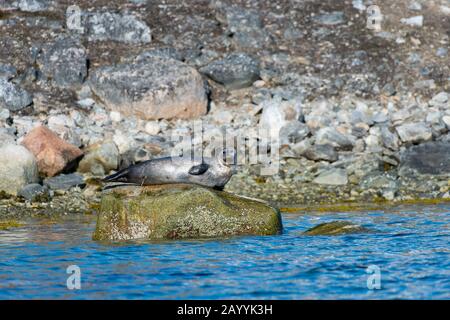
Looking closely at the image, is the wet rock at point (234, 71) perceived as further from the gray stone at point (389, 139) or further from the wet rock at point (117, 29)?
the gray stone at point (389, 139)

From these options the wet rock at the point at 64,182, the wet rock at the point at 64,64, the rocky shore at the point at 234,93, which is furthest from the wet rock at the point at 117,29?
the wet rock at the point at 64,182

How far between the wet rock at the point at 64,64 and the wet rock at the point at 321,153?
786 centimetres

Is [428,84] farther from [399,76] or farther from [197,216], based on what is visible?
[197,216]

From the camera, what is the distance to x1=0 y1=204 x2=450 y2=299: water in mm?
11023

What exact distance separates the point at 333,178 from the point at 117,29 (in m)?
10.6

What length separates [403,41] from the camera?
29.3m

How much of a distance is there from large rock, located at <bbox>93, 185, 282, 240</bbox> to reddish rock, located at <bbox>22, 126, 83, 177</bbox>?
6649 millimetres

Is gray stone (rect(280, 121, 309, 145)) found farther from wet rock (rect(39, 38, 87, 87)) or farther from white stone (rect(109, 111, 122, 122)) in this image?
wet rock (rect(39, 38, 87, 87))

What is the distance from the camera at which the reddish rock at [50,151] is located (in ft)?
68.9

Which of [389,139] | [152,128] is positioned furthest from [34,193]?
[389,139]

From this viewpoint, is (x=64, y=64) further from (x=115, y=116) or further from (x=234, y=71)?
(x=234, y=71)

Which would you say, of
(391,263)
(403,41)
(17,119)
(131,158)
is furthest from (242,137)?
(391,263)

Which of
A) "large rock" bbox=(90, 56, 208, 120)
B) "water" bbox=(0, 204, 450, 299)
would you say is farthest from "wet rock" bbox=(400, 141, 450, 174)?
"large rock" bbox=(90, 56, 208, 120)

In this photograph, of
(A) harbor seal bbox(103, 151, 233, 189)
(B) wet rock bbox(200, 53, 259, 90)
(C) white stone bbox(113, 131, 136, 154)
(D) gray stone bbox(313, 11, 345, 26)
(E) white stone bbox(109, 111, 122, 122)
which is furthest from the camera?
(D) gray stone bbox(313, 11, 345, 26)
